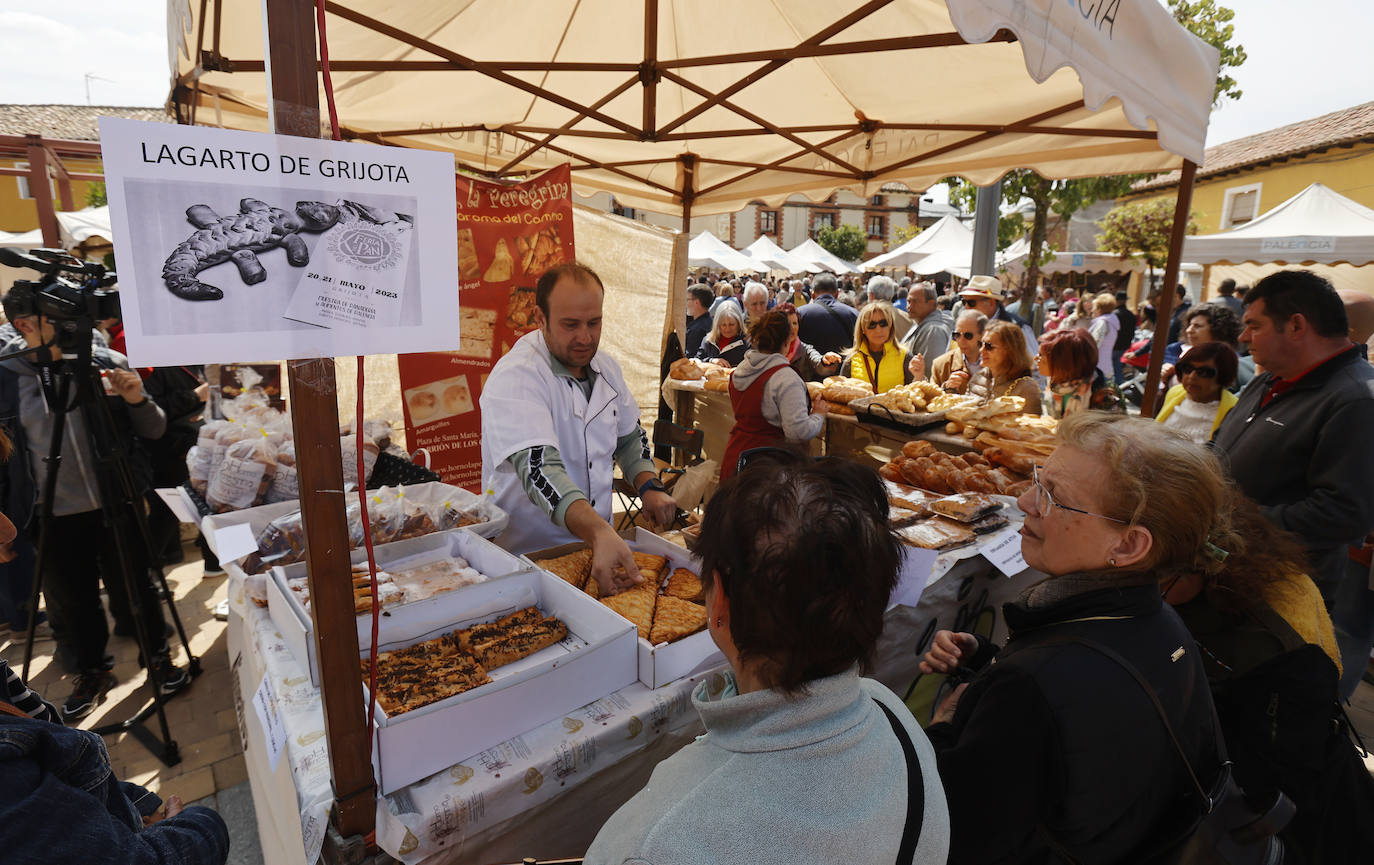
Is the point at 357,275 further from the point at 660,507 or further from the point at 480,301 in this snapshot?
the point at 480,301

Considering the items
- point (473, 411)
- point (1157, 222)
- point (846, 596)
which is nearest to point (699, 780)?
point (846, 596)

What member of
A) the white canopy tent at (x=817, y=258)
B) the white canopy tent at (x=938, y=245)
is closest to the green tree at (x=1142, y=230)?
Answer: the white canopy tent at (x=938, y=245)

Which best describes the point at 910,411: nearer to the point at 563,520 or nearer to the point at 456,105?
the point at 563,520

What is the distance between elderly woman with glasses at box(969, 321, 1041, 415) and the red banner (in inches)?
133

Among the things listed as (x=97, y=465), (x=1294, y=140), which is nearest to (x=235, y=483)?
(x=97, y=465)

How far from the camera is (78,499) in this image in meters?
3.37

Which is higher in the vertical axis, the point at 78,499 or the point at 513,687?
the point at 513,687

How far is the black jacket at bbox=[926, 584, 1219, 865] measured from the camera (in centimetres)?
127

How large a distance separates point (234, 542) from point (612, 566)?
126 centimetres

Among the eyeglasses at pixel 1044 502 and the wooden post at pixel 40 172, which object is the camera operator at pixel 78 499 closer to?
the eyeglasses at pixel 1044 502

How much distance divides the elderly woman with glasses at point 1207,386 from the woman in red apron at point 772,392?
88.8 inches

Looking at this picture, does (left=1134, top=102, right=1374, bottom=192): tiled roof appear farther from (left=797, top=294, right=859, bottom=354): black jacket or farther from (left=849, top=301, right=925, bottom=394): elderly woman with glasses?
(left=849, top=301, right=925, bottom=394): elderly woman with glasses

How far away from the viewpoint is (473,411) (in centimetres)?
501

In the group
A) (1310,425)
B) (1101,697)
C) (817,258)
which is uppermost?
(817,258)
